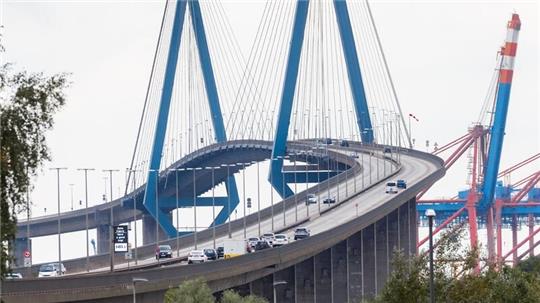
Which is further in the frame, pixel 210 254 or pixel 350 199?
pixel 350 199

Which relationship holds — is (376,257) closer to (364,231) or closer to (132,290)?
(364,231)

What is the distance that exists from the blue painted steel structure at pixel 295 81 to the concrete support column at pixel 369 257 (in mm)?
16427

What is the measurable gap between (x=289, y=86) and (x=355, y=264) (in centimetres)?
2035

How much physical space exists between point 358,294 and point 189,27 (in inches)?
1764

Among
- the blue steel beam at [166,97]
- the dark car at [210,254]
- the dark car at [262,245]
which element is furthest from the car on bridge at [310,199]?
the dark car at [210,254]

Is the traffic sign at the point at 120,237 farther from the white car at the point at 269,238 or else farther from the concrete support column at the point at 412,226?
Answer: the concrete support column at the point at 412,226

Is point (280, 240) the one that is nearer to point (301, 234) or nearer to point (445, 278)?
point (301, 234)

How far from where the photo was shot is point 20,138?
35.3 m

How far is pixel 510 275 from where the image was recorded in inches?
2384

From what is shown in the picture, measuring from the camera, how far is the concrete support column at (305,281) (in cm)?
11588

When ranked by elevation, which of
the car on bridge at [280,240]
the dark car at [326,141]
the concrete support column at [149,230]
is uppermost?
the dark car at [326,141]

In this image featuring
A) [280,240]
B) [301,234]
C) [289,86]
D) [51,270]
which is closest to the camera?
[51,270]

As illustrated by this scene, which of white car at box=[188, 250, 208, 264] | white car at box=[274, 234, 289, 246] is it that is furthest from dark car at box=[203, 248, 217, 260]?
white car at box=[274, 234, 289, 246]

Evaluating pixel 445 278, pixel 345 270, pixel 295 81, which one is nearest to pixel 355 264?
pixel 345 270
